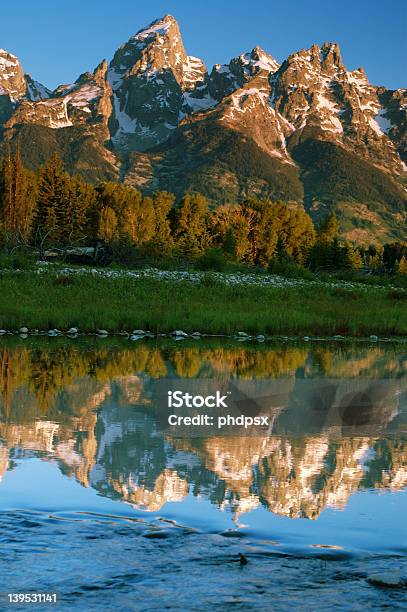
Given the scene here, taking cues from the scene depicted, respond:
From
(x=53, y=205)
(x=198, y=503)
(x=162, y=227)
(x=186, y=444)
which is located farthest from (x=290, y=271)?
(x=198, y=503)

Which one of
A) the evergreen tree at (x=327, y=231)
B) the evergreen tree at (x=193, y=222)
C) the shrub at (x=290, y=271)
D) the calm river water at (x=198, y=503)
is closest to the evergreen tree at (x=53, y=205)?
the evergreen tree at (x=193, y=222)

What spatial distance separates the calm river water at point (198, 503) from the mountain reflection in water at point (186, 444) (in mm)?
31

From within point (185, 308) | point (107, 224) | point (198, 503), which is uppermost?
point (107, 224)

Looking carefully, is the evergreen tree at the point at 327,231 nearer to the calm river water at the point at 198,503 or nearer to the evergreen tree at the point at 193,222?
the evergreen tree at the point at 193,222

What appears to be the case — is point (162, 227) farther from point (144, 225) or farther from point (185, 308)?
point (185, 308)

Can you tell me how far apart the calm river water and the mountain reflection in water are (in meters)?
0.03

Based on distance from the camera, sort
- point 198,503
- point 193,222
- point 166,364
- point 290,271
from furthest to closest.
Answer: point 193,222 → point 290,271 → point 166,364 → point 198,503

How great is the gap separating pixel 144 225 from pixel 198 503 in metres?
81.3

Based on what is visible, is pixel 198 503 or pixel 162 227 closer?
pixel 198 503

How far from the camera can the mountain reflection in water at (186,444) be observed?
295 inches

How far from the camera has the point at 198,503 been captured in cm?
702

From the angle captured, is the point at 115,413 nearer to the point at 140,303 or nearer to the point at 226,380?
the point at 226,380

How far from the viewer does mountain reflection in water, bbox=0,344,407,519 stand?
7496 millimetres

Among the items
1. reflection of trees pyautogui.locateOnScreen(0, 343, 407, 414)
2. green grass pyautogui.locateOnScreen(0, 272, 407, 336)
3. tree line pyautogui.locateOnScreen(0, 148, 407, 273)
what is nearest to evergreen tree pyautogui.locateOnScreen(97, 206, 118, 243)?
tree line pyautogui.locateOnScreen(0, 148, 407, 273)
